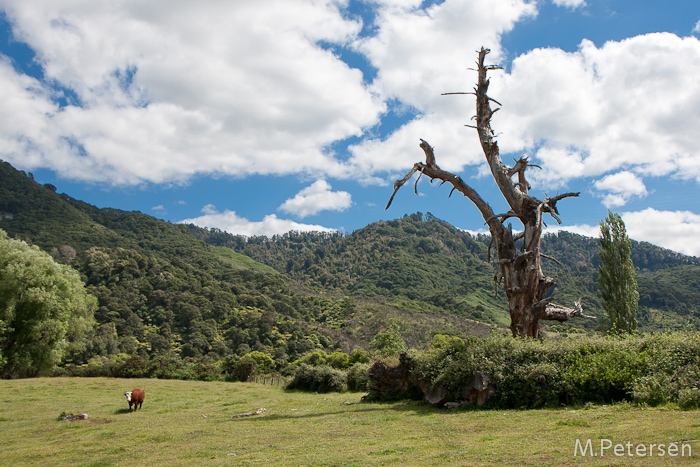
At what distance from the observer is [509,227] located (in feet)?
50.2

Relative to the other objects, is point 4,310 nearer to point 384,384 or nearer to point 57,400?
point 57,400

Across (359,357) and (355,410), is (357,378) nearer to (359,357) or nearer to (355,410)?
(355,410)

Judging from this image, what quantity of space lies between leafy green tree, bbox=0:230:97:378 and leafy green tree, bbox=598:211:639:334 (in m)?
37.7

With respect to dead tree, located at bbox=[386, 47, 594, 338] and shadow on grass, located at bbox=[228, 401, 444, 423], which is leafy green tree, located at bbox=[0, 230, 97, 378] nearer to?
shadow on grass, located at bbox=[228, 401, 444, 423]

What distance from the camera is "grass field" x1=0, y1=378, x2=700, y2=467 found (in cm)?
662

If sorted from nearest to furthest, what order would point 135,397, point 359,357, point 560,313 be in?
point 560,313 → point 135,397 → point 359,357

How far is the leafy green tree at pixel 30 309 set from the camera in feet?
90.7

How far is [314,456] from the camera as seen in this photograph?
753 centimetres

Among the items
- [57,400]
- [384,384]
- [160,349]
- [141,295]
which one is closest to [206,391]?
[57,400]

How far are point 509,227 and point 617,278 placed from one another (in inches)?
721

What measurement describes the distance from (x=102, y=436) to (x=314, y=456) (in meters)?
7.16

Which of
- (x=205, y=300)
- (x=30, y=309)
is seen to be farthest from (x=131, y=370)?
(x=205, y=300)

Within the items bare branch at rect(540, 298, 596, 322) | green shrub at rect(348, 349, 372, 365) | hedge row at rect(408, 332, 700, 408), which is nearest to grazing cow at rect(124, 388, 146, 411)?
hedge row at rect(408, 332, 700, 408)

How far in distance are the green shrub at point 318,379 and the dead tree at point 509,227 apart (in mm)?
12176
